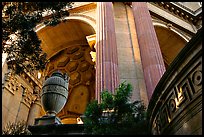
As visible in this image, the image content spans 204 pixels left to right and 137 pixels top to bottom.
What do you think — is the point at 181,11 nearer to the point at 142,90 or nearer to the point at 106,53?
the point at 142,90

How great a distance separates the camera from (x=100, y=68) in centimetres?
1065

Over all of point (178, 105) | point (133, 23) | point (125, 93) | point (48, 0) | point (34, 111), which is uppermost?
point (133, 23)

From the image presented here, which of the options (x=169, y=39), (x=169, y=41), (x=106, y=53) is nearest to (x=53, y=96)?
(x=106, y=53)

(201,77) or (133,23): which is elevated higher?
(133,23)

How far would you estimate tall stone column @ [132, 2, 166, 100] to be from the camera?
1081 centimetres

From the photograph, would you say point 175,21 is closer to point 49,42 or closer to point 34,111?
point 49,42

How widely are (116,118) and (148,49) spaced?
702 cm

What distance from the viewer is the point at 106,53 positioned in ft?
37.1

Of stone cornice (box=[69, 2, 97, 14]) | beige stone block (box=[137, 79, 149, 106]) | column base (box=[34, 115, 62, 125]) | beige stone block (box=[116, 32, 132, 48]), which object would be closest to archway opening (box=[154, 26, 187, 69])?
beige stone block (box=[116, 32, 132, 48])

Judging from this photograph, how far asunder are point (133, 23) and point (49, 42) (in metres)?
6.37

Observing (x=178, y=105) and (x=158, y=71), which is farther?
(x=158, y=71)

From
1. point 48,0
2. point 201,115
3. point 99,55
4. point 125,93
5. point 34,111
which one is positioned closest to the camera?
point 201,115

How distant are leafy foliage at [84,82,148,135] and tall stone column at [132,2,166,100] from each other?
4436 millimetres

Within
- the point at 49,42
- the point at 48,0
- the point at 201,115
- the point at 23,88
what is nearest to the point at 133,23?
the point at 49,42
